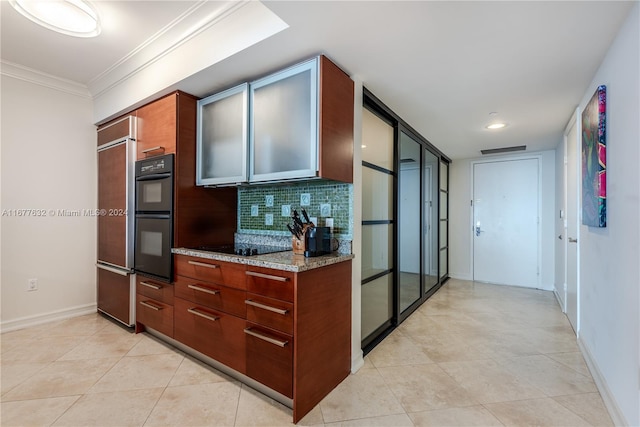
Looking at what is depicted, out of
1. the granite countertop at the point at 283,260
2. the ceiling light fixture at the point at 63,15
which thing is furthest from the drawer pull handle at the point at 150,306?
the ceiling light fixture at the point at 63,15

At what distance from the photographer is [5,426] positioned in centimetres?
154

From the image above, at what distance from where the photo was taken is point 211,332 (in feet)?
6.68

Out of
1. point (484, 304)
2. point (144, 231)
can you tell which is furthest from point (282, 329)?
point (484, 304)

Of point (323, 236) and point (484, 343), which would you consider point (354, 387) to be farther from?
point (484, 343)

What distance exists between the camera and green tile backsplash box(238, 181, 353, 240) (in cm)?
212

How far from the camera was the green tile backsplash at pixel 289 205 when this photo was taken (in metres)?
2.12

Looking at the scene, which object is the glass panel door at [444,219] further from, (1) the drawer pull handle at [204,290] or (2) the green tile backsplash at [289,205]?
(1) the drawer pull handle at [204,290]

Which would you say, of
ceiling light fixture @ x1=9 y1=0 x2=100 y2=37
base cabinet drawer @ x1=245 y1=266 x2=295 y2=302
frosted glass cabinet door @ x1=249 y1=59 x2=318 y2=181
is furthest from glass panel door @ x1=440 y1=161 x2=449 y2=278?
ceiling light fixture @ x1=9 y1=0 x2=100 y2=37

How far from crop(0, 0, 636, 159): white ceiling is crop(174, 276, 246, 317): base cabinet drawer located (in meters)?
1.53

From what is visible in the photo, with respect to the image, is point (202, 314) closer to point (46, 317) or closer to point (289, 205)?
point (289, 205)

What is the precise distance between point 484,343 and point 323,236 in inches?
74.4

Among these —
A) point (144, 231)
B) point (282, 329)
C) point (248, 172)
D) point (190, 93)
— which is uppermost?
point (190, 93)

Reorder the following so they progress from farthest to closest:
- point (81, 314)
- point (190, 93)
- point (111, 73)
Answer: point (81, 314), point (111, 73), point (190, 93)

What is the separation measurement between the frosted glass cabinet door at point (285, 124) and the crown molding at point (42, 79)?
239 cm
